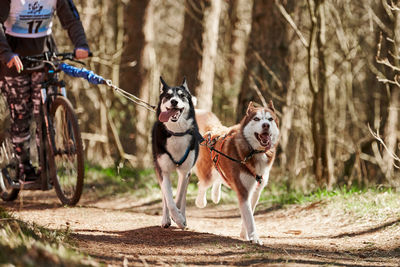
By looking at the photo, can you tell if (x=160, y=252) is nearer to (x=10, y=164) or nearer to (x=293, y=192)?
(x=10, y=164)

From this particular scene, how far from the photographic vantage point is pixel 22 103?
687 cm

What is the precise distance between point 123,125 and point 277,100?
4.82 m

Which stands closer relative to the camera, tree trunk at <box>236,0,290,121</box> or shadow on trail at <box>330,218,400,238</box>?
shadow on trail at <box>330,218,400,238</box>

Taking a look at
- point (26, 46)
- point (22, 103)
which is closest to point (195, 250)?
point (22, 103)

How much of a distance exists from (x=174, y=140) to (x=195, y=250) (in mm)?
1353

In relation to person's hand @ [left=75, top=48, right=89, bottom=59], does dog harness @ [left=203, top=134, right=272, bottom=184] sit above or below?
below

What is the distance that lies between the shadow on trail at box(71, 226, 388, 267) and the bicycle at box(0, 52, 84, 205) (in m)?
1.28

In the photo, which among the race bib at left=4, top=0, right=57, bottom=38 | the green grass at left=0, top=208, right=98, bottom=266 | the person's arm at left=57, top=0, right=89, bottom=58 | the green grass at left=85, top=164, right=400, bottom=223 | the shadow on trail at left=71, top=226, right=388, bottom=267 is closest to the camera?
the green grass at left=0, top=208, right=98, bottom=266

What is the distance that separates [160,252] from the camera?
4.73 meters

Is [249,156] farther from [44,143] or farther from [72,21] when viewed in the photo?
[72,21]

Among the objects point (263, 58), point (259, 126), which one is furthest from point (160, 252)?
point (263, 58)

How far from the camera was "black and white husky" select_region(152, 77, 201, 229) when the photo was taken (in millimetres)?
5727

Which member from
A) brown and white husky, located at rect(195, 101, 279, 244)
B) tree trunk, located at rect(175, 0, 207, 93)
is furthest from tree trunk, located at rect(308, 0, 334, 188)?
brown and white husky, located at rect(195, 101, 279, 244)

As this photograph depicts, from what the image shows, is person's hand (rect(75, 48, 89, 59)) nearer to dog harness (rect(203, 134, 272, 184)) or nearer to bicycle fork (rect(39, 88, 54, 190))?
bicycle fork (rect(39, 88, 54, 190))
